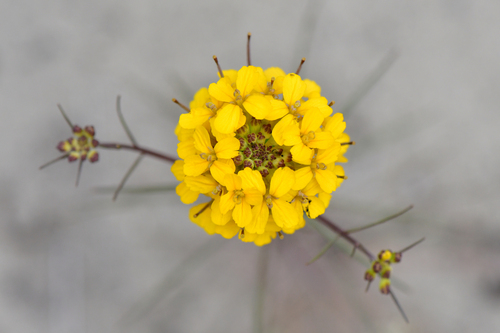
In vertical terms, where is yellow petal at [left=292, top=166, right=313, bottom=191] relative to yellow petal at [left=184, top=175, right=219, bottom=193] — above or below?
below

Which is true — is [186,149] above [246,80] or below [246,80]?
below

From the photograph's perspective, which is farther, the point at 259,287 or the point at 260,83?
the point at 259,287

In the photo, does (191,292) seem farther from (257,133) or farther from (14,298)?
(257,133)

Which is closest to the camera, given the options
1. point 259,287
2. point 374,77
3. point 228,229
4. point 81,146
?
point 228,229

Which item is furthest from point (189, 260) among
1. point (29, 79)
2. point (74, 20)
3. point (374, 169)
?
point (74, 20)

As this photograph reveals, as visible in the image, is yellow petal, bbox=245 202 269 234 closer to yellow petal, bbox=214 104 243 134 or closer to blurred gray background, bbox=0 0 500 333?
yellow petal, bbox=214 104 243 134

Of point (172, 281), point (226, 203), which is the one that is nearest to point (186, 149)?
point (226, 203)

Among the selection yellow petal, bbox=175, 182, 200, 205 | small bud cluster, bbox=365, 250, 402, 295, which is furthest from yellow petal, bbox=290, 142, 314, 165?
small bud cluster, bbox=365, 250, 402, 295

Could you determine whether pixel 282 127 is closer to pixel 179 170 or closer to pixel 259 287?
pixel 179 170
